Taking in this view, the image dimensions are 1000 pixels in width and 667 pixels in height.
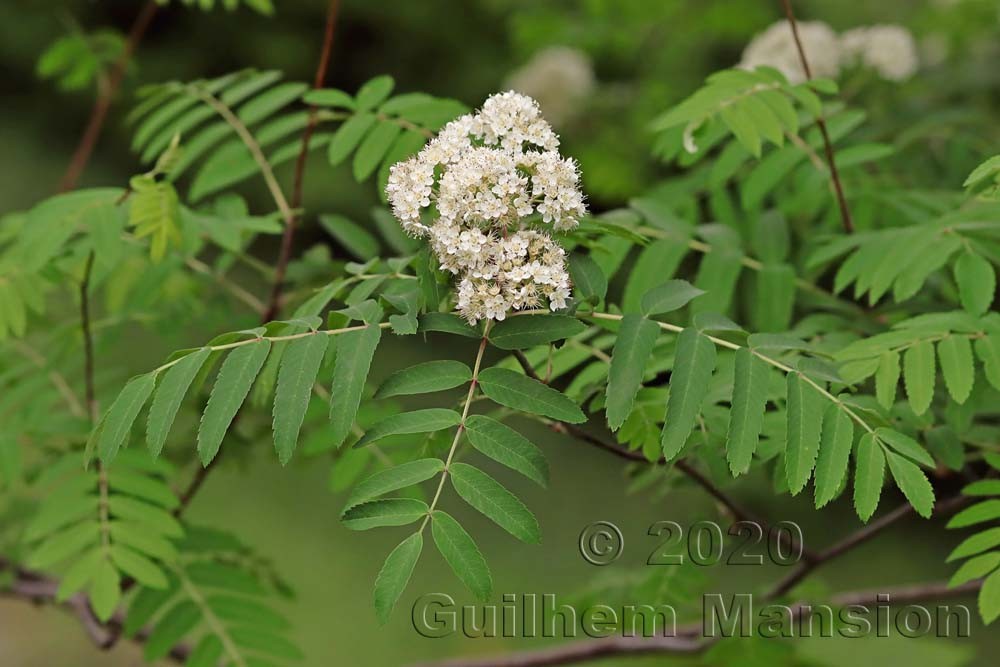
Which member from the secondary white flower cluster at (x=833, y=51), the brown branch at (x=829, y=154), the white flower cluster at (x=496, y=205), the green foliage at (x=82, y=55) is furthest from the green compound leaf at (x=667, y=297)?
the green foliage at (x=82, y=55)

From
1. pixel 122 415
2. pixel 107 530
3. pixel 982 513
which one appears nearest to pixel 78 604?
pixel 107 530

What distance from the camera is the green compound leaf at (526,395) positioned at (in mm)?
1216

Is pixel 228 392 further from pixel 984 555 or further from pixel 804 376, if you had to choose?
pixel 984 555

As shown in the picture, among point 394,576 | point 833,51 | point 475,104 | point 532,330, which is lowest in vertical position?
point 394,576

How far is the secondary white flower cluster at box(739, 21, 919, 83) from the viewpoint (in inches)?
97.3

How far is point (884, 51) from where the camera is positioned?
2652 millimetres

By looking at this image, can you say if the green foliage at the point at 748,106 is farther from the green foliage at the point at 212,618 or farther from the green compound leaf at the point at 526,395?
Answer: the green foliage at the point at 212,618

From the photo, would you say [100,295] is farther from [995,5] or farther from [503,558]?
[995,5]

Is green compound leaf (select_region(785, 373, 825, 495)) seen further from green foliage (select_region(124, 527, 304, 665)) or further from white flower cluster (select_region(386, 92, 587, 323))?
green foliage (select_region(124, 527, 304, 665))

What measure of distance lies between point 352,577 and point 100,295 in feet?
6.04

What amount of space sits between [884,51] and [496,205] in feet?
6.00

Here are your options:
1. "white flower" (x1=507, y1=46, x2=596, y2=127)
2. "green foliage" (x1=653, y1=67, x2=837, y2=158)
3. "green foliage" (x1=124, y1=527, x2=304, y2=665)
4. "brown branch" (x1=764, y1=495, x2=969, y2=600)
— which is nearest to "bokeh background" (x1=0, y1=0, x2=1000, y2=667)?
"white flower" (x1=507, y1=46, x2=596, y2=127)

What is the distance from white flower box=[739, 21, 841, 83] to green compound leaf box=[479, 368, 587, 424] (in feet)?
4.61

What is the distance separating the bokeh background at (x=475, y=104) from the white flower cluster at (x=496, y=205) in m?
0.78
